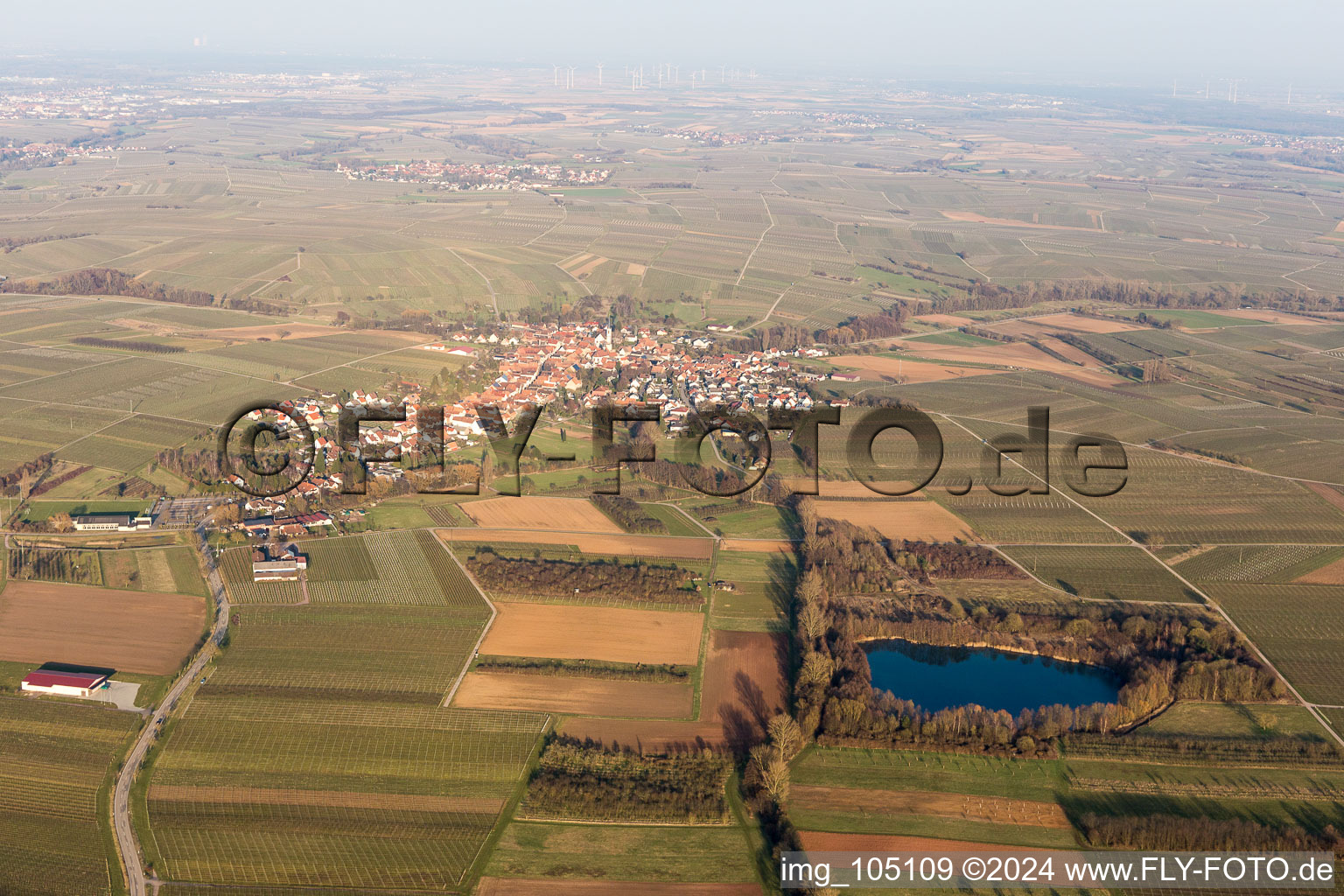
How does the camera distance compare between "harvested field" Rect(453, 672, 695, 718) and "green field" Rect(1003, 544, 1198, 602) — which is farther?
"green field" Rect(1003, 544, 1198, 602)

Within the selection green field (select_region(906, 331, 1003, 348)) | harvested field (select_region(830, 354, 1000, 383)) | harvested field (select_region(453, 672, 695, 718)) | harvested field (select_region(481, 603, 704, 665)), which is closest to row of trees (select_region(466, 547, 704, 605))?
harvested field (select_region(481, 603, 704, 665))

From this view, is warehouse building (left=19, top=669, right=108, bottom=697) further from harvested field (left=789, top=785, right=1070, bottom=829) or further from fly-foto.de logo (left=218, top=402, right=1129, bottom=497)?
harvested field (left=789, top=785, right=1070, bottom=829)

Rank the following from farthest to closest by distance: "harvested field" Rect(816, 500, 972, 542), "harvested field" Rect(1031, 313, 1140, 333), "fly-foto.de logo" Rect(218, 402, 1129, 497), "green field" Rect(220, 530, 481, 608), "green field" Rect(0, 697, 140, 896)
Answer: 1. "harvested field" Rect(1031, 313, 1140, 333)
2. "fly-foto.de logo" Rect(218, 402, 1129, 497)
3. "harvested field" Rect(816, 500, 972, 542)
4. "green field" Rect(220, 530, 481, 608)
5. "green field" Rect(0, 697, 140, 896)

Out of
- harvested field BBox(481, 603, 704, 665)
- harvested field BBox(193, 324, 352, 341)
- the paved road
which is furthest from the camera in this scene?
harvested field BBox(193, 324, 352, 341)

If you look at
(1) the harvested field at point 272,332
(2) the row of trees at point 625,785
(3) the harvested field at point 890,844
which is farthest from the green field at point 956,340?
(3) the harvested field at point 890,844

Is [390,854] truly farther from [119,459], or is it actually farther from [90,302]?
[90,302]

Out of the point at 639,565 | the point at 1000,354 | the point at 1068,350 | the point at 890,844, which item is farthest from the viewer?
the point at 1068,350

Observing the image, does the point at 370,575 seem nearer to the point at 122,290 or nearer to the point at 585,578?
the point at 585,578

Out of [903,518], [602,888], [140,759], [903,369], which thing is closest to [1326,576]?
[903,518]
